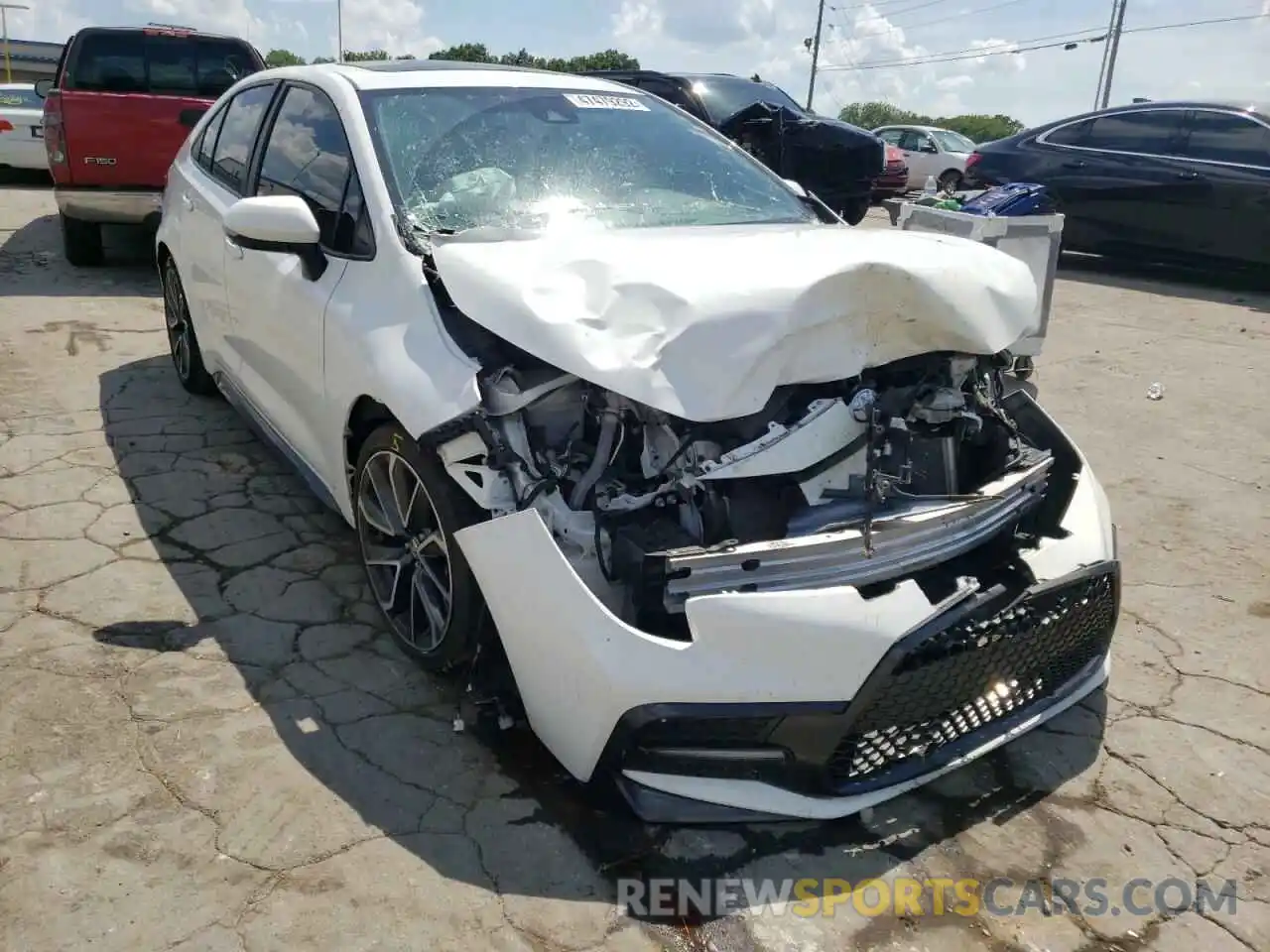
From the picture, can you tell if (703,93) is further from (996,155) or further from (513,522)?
(513,522)

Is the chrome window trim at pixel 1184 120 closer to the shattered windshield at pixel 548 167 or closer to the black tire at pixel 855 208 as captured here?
the black tire at pixel 855 208

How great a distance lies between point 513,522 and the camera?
234 cm

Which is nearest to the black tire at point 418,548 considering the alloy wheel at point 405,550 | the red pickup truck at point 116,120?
the alloy wheel at point 405,550

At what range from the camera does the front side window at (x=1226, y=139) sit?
9266 mm

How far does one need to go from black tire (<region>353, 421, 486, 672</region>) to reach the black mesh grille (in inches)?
41.6

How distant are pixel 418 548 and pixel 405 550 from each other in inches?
5.2

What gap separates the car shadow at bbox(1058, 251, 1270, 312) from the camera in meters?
9.38

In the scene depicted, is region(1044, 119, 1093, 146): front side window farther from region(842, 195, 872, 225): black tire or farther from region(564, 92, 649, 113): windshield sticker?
region(564, 92, 649, 113): windshield sticker

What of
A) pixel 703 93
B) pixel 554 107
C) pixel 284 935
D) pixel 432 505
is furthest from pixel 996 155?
pixel 284 935

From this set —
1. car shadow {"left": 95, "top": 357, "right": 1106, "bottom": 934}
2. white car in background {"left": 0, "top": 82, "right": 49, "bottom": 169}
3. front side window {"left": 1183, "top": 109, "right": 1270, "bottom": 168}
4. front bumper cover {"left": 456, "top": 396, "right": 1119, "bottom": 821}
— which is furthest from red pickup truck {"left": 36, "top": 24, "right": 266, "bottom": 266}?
front side window {"left": 1183, "top": 109, "right": 1270, "bottom": 168}

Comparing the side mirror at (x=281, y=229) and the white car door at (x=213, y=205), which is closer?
the side mirror at (x=281, y=229)

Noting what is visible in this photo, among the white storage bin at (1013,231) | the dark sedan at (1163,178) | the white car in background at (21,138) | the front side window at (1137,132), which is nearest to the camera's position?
the white storage bin at (1013,231)

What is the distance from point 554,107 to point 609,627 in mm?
2178

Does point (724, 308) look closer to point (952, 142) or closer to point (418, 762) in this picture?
point (418, 762)
